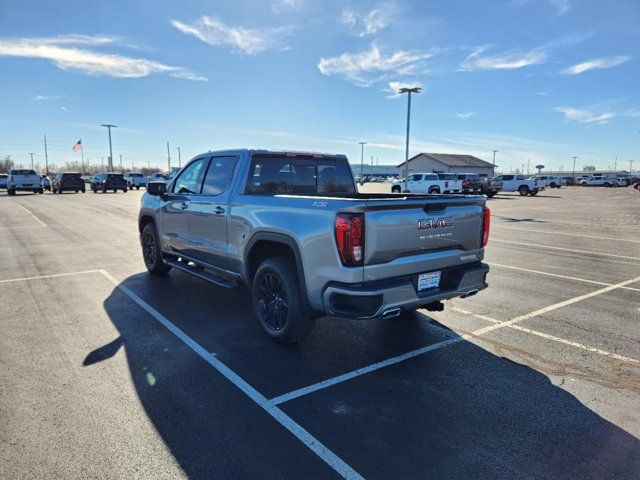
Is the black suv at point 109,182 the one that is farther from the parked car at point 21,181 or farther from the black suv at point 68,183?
the parked car at point 21,181

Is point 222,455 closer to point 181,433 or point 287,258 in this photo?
point 181,433

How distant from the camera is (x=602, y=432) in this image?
2.96 meters

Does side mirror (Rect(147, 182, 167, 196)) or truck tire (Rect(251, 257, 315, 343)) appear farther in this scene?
side mirror (Rect(147, 182, 167, 196))

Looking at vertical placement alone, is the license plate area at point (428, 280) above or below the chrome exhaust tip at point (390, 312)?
above

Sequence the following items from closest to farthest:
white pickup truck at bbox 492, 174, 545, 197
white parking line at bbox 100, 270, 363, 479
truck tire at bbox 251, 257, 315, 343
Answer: white parking line at bbox 100, 270, 363, 479, truck tire at bbox 251, 257, 315, 343, white pickup truck at bbox 492, 174, 545, 197

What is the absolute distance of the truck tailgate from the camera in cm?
357

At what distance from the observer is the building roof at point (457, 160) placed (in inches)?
3403

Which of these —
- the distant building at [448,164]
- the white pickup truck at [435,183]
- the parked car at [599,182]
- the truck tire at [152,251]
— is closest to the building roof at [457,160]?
the distant building at [448,164]

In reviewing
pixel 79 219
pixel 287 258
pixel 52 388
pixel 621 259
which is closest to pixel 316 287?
pixel 287 258

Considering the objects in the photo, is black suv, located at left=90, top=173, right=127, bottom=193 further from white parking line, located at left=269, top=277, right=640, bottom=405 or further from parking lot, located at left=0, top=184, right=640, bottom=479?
white parking line, located at left=269, top=277, right=640, bottom=405

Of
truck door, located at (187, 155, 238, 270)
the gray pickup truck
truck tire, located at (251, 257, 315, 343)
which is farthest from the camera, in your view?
truck door, located at (187, 155, 238, 270)

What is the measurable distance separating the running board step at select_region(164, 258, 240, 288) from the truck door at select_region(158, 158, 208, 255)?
180 mm

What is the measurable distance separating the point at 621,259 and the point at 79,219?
649 inches

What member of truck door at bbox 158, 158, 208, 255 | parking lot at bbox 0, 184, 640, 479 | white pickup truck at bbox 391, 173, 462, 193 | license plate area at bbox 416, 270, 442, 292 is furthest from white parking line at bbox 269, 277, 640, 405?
white pickup truck at bbox 391, 173, 462, 193
